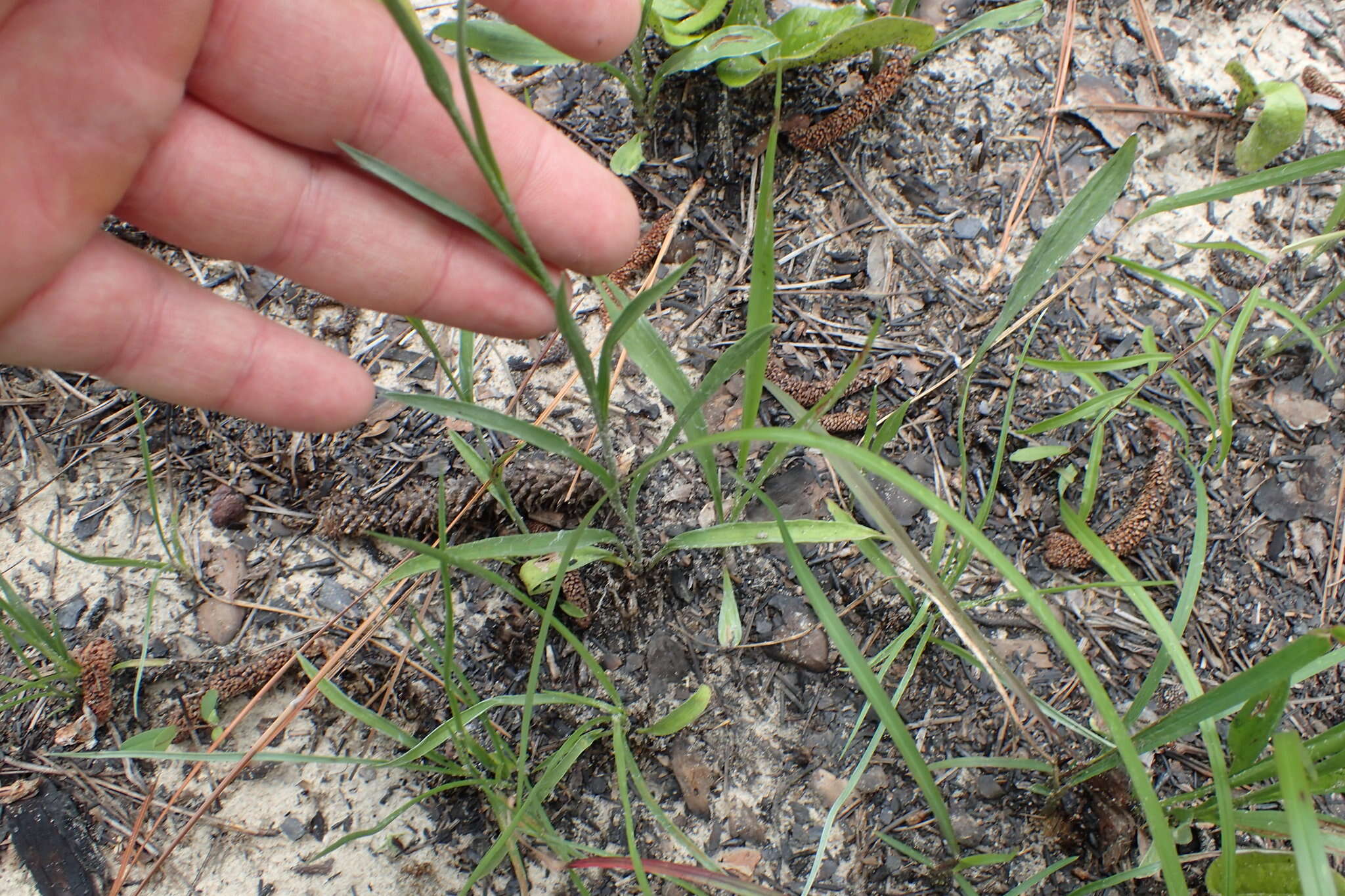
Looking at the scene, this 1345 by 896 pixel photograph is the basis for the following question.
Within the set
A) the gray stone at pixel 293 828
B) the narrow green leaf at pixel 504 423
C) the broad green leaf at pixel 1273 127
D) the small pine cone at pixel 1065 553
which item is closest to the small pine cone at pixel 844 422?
the small pine cone at pixel 1065 553

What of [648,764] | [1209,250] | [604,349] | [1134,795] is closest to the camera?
[604,349]

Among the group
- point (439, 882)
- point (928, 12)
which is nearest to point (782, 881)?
point (439, 882)

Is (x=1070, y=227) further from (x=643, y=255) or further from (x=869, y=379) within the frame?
(x=643, y=255)

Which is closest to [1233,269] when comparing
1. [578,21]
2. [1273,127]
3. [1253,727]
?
[1273,127]

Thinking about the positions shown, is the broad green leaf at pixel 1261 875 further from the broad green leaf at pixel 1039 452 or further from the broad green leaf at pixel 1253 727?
the broad green leaf at pixel 1039 452

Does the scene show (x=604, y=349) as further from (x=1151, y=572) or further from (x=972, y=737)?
(x=1151, y=572)

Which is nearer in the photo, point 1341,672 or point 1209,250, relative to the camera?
point 1341,672
